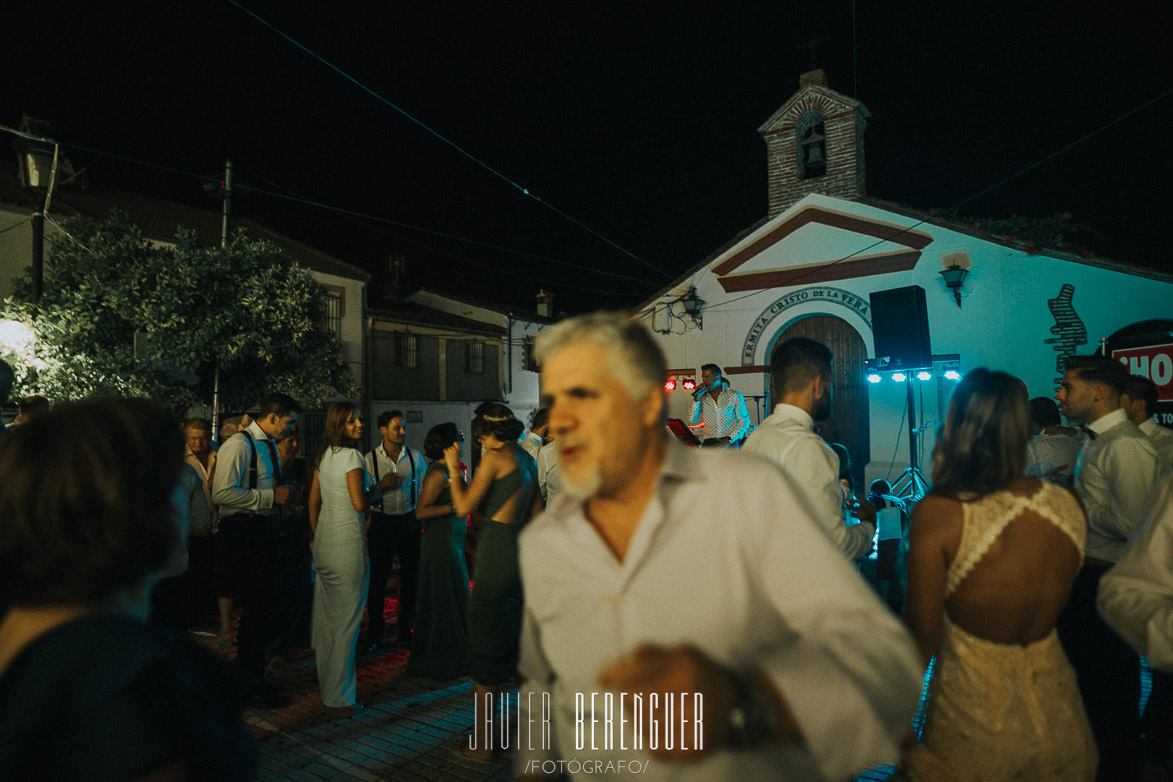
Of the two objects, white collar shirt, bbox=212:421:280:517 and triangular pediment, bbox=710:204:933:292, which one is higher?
triangular pediment, bbox=710:204:933:292

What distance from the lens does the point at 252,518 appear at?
4.68 meters

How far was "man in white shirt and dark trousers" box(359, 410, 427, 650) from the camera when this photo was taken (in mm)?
5953

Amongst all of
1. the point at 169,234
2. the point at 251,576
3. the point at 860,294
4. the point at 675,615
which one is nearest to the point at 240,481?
the point at 251,576

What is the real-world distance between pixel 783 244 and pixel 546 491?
8277 millimetres

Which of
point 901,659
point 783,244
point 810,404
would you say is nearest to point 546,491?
point 810,404

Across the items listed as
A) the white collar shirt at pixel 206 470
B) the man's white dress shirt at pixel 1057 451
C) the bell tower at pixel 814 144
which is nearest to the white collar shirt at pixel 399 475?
the white collar shirt at pixel 206 470

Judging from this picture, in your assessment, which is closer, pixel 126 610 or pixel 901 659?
pixel 901 659

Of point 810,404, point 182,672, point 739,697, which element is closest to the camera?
point 739,697

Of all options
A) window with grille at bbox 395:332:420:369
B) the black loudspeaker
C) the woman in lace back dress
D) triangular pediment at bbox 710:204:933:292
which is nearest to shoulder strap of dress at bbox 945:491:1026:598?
the woman in lace back dress

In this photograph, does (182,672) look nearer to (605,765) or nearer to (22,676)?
(22,676)

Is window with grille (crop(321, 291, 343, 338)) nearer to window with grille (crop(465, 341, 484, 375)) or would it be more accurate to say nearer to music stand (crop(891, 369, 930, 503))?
window with grille (crop(465, 341, 484, 375))

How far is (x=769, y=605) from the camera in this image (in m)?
1.28

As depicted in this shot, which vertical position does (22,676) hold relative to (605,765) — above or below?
above

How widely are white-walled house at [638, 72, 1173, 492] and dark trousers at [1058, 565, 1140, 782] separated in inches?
280
